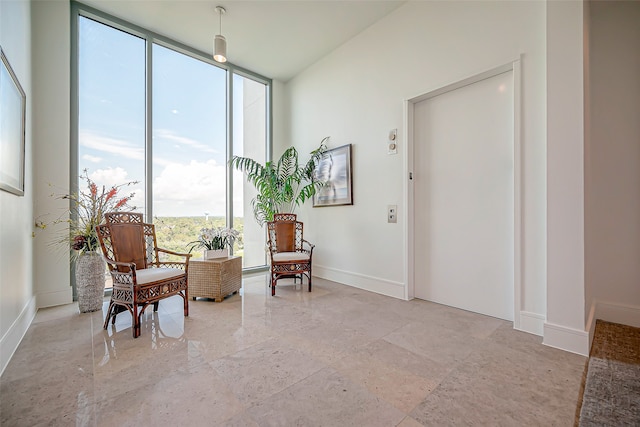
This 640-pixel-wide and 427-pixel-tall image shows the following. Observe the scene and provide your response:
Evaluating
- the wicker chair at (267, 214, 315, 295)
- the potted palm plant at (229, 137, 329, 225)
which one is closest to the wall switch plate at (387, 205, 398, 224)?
the wicker chair at (267, 214, 315, 295)

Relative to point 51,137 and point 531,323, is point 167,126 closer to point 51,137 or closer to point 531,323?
point 51,137

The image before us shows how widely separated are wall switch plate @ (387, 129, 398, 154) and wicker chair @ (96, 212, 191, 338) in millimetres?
2535

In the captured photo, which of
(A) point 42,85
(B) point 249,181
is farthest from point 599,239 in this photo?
(A) point 42,85

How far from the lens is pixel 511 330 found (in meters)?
2.23

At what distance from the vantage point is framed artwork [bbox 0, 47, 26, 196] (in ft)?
5.96

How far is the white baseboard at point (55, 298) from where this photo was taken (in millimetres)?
2805

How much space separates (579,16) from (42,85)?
189 inches

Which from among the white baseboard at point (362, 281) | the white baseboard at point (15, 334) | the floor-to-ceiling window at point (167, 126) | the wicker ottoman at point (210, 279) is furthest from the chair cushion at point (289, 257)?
the white baseboard at point (15, 334)

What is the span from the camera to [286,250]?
3861 mm

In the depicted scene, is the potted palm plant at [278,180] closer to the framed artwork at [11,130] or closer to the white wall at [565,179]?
the framed artwork at [11,130]

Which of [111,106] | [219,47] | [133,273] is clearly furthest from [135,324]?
[219,47]

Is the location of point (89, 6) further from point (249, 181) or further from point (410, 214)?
point (410, 214)

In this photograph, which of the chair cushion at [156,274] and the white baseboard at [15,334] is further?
the chair cushion at [156,274]

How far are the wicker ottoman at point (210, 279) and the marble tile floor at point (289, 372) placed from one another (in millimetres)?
435
